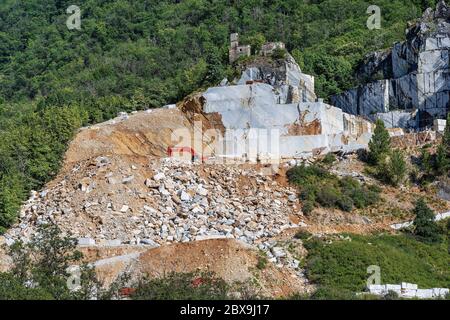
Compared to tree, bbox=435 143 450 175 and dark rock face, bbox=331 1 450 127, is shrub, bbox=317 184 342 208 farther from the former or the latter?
dark rock face, bbox=331 1 450 127

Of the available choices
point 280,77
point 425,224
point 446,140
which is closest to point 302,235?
point 425,224

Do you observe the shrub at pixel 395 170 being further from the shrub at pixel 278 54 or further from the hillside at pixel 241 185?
the shrub at pixel 278 54

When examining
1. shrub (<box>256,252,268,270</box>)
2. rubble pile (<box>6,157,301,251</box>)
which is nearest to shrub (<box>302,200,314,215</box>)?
rubble pile (<box>6,157,301,251</box>)

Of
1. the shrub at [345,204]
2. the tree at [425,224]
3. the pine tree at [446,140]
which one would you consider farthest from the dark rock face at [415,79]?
the tree at [425,224]

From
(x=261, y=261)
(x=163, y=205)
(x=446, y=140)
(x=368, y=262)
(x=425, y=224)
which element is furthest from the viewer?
(x=446, y=140)

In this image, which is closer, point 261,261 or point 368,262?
point 261,261

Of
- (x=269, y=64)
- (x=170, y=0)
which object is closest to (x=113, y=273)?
(x=269, y=64)

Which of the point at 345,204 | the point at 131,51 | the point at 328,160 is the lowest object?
the point at 345,204

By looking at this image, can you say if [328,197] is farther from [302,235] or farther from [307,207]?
[302,235]
